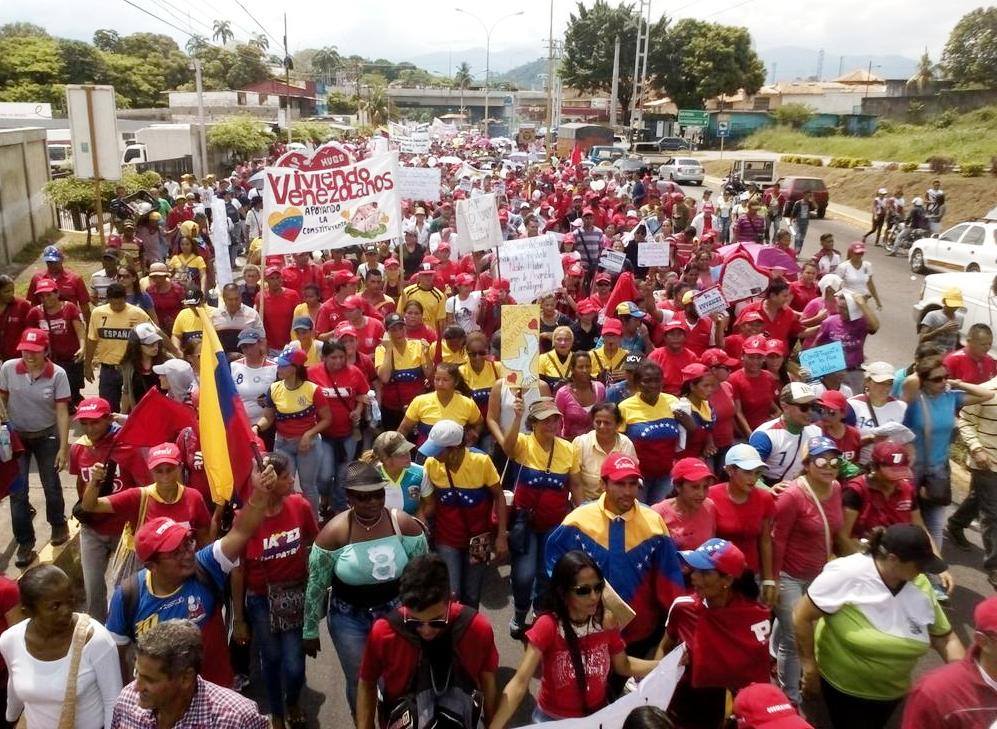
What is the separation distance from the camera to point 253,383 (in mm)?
6102

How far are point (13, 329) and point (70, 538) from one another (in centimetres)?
226

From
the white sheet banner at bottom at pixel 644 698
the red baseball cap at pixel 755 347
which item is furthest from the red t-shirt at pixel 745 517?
the red baseball cap at pixel 755 347

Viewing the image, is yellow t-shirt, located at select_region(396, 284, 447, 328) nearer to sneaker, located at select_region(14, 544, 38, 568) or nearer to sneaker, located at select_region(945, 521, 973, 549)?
sneaker, located at select_region(14, 544, 38, 568)

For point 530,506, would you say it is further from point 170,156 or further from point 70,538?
point 170,156

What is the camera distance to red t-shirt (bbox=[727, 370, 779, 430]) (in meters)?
6.12

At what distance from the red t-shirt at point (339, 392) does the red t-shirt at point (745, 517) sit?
3069mm

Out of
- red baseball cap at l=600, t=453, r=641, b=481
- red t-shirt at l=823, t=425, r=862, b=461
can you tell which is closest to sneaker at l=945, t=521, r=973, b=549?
red t-shirt at l=823, t=425, r=862, b=461

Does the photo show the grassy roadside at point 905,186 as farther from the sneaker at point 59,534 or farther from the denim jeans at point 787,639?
the sneaker at point 59,534

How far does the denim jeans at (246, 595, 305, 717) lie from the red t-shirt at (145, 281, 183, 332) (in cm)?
501

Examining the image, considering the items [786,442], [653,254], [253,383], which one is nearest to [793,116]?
[653,254]

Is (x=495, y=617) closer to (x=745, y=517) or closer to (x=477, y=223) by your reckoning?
(x=745, y=517)

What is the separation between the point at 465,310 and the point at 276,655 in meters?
4.83

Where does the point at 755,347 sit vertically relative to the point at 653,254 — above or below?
below

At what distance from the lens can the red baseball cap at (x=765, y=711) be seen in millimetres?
2511
